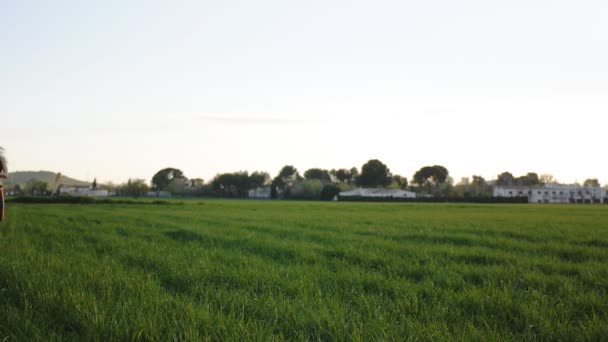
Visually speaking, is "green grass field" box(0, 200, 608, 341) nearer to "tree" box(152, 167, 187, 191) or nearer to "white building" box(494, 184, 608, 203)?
"white building" box(494, 184, 608, 203)

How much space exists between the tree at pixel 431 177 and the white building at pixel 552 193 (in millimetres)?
22177

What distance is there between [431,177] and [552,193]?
48.2 metres

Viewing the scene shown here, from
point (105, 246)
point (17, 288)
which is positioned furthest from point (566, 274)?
point (105, 246)

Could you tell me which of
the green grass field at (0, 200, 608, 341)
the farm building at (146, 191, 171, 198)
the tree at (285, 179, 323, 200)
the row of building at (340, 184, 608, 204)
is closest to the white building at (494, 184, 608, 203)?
the row of building at (340, 184, 608, 204)

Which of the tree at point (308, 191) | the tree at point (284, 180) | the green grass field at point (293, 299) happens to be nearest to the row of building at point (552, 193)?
the tree at point (308, 191)

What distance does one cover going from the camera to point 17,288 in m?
4.77

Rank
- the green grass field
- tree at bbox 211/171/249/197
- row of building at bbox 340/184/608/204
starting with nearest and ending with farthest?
1. the green grass field
2. row of building at bbox 340/184/608/204
3. tree at bbox 211/171/249/197

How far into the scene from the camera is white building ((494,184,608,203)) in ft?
542

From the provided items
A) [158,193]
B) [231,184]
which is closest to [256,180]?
[231,184]

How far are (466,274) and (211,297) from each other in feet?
13.4

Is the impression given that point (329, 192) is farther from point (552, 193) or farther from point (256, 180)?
point (552, 193)

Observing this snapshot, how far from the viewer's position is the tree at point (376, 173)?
174000 millimetres

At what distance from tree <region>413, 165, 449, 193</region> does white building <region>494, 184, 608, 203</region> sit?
22177 mm

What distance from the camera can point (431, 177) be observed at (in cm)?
18525
